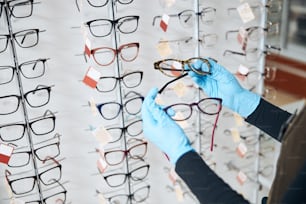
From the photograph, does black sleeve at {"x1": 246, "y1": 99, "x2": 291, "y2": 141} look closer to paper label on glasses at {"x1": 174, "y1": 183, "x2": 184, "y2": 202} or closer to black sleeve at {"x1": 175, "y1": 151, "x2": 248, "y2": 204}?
black sleeve at {"x1": 175, "y1": 151, "x2": 248, "y2": 204}

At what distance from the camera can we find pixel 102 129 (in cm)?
110

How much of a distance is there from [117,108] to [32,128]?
0.25 meters

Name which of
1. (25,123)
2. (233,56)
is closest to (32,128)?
(25,123)

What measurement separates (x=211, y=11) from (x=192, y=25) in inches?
3.9

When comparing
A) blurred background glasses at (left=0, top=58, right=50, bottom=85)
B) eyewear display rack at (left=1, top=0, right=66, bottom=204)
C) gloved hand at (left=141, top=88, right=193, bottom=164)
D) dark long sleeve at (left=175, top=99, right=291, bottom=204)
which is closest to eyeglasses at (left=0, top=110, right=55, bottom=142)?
eyewear display rack at (left=1, top=0, right=66, bottom=204)

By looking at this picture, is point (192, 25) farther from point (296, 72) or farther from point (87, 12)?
point (296, 72)

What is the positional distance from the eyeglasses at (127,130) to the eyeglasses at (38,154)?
16 cm

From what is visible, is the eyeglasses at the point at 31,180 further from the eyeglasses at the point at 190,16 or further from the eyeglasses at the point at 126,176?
the eyeglasses at the point at 190,16

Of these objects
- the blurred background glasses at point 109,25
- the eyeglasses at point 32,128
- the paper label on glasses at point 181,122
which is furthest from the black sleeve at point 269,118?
the eyeglasses at point 32,128

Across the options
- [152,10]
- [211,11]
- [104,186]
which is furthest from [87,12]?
[104,186]

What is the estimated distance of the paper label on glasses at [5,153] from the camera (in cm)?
93

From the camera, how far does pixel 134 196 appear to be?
126cm

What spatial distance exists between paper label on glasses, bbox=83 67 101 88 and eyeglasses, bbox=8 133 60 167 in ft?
0.59

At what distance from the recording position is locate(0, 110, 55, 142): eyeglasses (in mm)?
979
